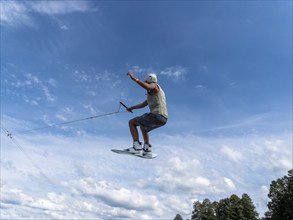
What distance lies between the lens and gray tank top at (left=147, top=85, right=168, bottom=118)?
44.0 feet

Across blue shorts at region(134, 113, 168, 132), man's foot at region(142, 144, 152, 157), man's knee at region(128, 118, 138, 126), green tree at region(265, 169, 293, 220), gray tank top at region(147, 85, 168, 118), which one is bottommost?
man's foot at region(142, 144, 152, 157)

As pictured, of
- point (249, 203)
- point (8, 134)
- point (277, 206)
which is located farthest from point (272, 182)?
point (8, 134)

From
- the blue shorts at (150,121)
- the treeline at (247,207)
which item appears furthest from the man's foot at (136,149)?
the treeline at (247,207)

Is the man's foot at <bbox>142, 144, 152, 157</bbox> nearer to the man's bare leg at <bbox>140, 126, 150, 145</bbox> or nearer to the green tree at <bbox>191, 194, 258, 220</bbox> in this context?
the man's bare leg at <bbox>140, 126, 150, 145</bbox>

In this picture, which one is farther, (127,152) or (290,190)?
(290,190)

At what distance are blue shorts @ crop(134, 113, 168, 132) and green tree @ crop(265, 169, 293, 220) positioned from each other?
63.1 m

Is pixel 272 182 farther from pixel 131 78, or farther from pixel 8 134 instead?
pixel 131 78

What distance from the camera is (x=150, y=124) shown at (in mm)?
13789

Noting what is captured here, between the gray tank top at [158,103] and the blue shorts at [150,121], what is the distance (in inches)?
6.7

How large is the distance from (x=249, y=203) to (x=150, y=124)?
8768 cm

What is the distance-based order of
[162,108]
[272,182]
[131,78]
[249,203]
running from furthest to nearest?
[249,203]
[272,182]
[162,108]
[131,78]

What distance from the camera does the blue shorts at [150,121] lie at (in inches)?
530

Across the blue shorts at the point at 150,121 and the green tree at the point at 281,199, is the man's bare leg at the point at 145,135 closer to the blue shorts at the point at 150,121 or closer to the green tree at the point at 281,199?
the blue shorts at the point at 150,121

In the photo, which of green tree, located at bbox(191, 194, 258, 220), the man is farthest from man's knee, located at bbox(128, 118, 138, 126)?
green tree, located at bbox(191, 194, 258, 220)
